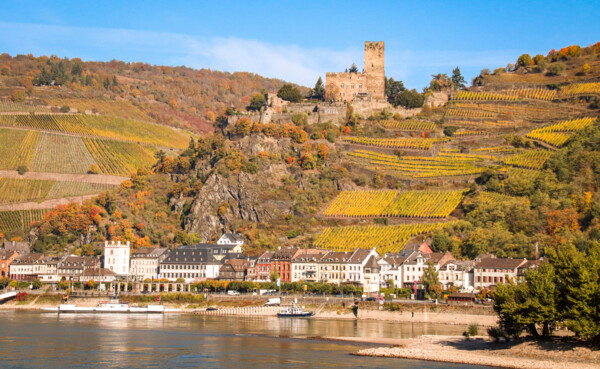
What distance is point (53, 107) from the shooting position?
161 m

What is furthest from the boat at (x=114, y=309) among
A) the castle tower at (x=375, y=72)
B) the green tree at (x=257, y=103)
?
the castle tower at (x=375, y=72)

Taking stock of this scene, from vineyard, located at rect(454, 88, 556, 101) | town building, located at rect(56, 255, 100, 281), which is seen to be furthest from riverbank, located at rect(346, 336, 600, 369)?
vineyard, located at rect(454, 88, 556, 101)

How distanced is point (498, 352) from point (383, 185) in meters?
62.8

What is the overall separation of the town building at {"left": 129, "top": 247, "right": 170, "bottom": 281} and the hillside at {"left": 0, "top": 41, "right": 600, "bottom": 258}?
3.96 metres

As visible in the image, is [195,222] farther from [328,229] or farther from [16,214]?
[16,214]

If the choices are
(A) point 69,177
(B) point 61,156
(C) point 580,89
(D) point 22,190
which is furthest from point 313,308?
(C) point 580,89

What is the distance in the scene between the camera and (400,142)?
121m

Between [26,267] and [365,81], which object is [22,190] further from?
[365,81]

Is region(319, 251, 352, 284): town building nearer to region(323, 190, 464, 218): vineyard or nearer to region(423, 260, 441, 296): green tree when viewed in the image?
region(423, 260, 441, 296): green tree

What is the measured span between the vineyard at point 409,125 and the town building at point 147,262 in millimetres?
42632

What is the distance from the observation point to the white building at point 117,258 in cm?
10019

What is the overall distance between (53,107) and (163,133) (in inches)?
945

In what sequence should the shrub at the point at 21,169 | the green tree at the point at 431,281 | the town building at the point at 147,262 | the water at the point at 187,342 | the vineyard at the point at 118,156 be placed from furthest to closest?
1. the vineyard at the point at 118,156
2. the shrub at the point at 21,169
3. the town building at the point at 147,262
4. the green tree at the point at 431,281
5. the water at the point at 187,342

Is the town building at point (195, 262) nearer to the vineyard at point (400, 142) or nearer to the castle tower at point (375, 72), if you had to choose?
the vineyard at point (400, 142)
